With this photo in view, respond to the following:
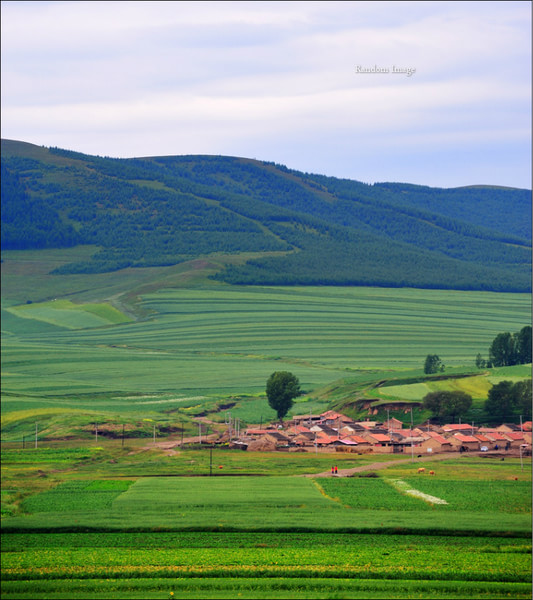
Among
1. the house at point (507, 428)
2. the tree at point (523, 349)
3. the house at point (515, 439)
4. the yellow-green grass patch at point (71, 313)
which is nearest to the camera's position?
the house at point (515, 439)

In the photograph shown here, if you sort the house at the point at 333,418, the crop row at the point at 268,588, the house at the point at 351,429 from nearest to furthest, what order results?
the crop row at the point at 268,588 < the house at the point at 351,429 < the house at the point at 333,418

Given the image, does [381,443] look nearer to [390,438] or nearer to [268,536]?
[390,438]

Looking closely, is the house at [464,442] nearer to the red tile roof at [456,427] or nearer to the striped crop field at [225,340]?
the red tile roof at [456,427]

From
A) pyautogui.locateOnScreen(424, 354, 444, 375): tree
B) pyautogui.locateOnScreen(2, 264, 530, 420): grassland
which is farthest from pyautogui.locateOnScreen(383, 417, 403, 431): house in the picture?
pyautogui.locateOnScreen(424, 354, 444, 375): tree

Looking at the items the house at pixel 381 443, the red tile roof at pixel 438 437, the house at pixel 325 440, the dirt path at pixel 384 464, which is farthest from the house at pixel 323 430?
the dirt path at pixel 384 464

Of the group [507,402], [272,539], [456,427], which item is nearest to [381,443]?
[456,427]

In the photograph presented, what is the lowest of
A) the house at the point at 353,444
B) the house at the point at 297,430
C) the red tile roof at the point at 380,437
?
the house at the point at 353,444
